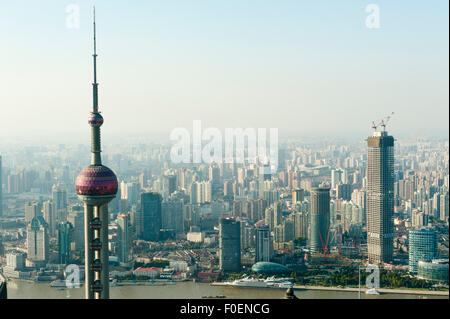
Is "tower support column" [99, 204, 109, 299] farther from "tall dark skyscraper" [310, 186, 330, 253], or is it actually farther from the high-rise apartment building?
"tall dark skyscraper" [310, 186, 330, 253]

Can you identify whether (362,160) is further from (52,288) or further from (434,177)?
(52,288)

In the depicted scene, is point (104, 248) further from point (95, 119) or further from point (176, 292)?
point (176, 292)

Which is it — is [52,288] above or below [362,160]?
below

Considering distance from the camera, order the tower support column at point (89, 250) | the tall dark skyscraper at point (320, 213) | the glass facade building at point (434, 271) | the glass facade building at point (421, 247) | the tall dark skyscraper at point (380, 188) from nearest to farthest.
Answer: the tower support column at point (89, 250)
the glass facade building at point (434, 271)
the glass facade building at point (421, 247)
the tall dark skyscraper at point (380, 188)
the tall dark skyscraper at point (320, 213)

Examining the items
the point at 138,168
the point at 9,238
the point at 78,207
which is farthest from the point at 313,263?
the point at 9,238

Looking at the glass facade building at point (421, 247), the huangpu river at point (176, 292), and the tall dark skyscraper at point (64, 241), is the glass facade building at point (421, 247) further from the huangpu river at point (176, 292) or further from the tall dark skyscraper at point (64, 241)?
the tall dark skyscraper at point (64, 241)

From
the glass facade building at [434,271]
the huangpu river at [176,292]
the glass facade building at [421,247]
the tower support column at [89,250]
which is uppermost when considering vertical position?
the tower support column at [89,250]

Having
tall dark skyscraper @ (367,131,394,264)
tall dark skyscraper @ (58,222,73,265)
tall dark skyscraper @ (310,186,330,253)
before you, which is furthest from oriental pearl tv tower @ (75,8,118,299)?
tall dark skyscraper @ (367,131,394,264)

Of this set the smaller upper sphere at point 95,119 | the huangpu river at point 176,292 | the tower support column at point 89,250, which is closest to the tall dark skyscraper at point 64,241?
the huangpu river at point 176,292
